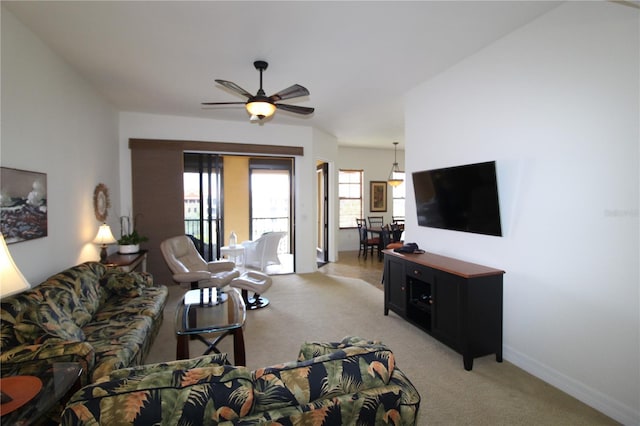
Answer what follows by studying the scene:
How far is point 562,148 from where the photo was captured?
2.51m

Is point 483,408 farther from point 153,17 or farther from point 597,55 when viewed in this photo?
point 153,17

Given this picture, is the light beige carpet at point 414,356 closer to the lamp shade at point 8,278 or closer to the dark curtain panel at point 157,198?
the dark curtain panel at point 157,198

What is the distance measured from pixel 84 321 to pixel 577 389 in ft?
13.2

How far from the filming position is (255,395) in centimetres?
111

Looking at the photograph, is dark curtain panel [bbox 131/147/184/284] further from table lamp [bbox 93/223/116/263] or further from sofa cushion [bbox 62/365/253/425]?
sofa cushion [bbox 62/365/253/425]

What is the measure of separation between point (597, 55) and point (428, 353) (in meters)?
2.85

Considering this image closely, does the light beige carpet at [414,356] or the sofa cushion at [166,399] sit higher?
the sofa cushion at [166,399]

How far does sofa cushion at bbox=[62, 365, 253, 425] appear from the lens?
96 cm

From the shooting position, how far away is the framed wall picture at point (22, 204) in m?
2.44

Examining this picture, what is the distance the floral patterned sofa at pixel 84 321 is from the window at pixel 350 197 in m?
6.07

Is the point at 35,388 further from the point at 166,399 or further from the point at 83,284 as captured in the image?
the point at 83,284

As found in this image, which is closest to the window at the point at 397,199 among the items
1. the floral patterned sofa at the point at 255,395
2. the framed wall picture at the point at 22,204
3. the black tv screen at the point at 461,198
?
the black tv screen at the point at 461,198

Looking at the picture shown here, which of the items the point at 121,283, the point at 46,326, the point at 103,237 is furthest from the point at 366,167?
the point at 46,326

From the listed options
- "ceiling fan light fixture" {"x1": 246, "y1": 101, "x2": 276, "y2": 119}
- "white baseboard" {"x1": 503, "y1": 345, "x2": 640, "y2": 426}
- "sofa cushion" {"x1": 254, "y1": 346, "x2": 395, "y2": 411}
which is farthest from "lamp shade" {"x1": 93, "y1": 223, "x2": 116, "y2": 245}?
"white baseboard" {"x1": 503, "y1": 345, "x2": 640, "y2": 426}
